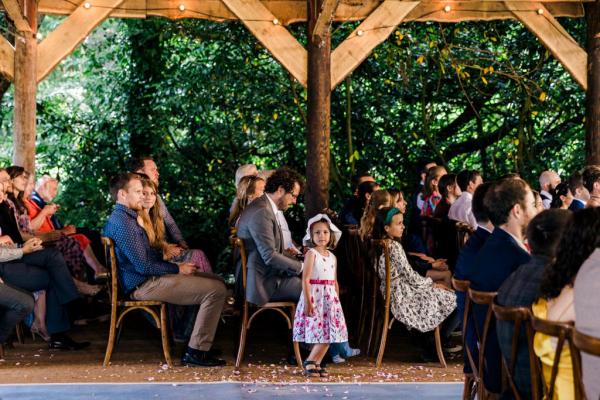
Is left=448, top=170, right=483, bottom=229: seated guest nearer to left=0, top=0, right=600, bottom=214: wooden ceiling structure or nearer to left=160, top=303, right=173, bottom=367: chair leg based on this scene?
left=0, top=0, right=600, bottom=214: wooden ceiling structure

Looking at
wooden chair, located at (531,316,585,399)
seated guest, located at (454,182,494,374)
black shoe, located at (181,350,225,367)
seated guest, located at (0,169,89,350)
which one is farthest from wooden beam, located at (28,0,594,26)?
wooden chair, located at (531,316,585,399)

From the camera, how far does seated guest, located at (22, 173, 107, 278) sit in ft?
26.5

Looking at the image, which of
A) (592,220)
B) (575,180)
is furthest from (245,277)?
(592,220)

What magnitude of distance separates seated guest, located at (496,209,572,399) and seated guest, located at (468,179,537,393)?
1.27ft

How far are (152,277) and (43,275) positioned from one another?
3.24 feet

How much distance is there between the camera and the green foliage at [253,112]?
1185 cm

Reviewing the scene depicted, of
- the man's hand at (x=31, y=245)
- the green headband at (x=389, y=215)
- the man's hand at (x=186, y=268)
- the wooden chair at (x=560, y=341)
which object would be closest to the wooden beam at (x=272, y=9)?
the green headband at (x=389, y=215)

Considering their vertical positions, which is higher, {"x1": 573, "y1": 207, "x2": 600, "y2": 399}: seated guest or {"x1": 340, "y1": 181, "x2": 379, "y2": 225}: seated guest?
{"x1": 340, "y1": 181, "x2": 379, "y2": 225}: seated guest

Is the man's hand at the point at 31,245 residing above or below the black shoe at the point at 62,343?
above

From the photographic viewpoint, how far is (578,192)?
786cm

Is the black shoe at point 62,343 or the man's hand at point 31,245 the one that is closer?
the man's hand at point 31,245

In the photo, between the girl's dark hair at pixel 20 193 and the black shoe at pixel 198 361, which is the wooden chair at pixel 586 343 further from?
the girl's dark hair at pixel 20 193

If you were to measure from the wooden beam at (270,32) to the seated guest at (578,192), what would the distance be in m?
2.33

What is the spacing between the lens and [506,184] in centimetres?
453
